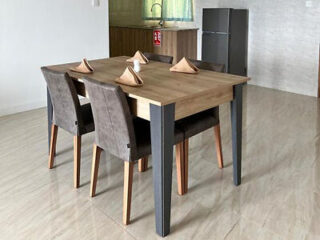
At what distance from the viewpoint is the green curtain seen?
265 inches

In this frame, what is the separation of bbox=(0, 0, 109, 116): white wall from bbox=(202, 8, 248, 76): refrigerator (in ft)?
5.60

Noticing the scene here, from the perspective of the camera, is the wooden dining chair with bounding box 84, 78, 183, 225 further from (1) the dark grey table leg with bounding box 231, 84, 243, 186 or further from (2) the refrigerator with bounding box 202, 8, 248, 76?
(2) the refrigerator with bounding box 202, 8, 248, 76

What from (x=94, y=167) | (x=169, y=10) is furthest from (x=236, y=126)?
(x=169, y=10)

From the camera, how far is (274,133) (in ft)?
12.1

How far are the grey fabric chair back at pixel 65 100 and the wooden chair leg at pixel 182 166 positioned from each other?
722 millimetres

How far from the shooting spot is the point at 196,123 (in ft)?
8.31

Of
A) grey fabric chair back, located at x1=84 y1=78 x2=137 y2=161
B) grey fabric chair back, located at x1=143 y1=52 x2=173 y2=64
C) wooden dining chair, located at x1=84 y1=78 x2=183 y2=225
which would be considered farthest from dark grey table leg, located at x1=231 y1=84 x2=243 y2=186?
grey fabric chair back, located at x1=143 y1=52 x2=173 y2=64

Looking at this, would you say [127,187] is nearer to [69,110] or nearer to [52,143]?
[69,110]

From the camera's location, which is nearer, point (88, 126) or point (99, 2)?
point (88, 126)

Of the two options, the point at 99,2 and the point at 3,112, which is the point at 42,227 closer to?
the point at 3,112

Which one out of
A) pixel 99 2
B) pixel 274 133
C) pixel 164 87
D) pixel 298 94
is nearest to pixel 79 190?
pixel 164 87

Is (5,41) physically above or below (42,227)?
above

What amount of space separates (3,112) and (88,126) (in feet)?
7.20

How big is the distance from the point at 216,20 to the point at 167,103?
157 inches
